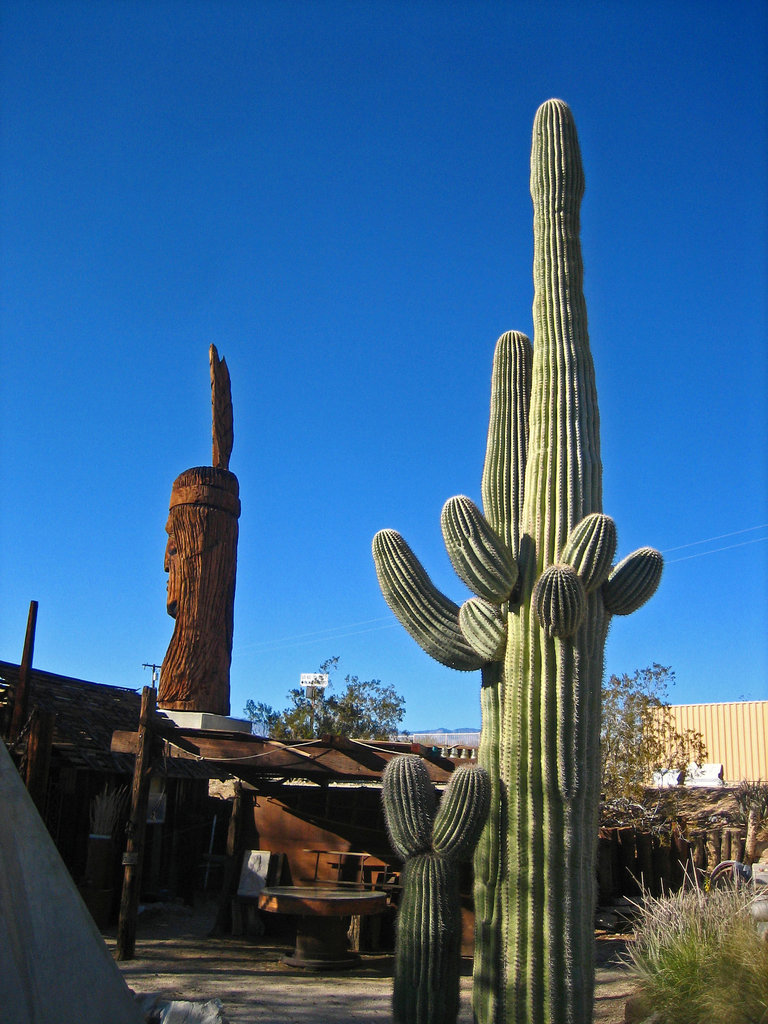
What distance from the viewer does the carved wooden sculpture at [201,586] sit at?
31.0 ft

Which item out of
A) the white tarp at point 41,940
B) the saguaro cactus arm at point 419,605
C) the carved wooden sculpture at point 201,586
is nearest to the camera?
the white tarp at point 41,940

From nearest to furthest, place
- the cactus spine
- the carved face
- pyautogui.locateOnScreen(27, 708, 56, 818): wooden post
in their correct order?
1. the cactus spine
2. pyautogui.locateOnScreen(27, 708, 56, 818): wooden post
3. the carved face

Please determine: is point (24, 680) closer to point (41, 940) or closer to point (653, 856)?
point (41, 940)

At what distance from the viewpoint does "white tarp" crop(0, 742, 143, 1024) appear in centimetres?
464

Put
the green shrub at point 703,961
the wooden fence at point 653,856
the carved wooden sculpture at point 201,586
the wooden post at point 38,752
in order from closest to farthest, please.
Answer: the green shrub at point 703,961 → the wooden post at point 38,752 → the carved wooden sculpture at point 201,586 → the wooden fence at point 653,856

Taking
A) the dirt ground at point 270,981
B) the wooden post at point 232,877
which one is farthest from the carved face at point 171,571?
the wooden post at point 232,877

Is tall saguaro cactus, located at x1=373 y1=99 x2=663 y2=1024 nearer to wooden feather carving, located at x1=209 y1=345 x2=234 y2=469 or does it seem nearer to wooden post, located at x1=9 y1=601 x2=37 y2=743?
wooden feather carving, located at x1=209 y1=345 x2=234 y2=469

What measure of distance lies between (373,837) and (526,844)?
6.73m

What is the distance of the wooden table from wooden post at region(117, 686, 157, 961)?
138cm

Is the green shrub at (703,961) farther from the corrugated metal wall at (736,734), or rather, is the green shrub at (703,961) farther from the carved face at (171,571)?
the corrugated metal wall at (736,734)

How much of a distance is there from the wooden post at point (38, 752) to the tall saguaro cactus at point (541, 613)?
4851 mm

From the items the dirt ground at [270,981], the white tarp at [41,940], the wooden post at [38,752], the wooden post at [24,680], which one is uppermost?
the wooden post at [24,680]

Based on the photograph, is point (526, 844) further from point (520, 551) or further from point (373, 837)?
point (373, 837)

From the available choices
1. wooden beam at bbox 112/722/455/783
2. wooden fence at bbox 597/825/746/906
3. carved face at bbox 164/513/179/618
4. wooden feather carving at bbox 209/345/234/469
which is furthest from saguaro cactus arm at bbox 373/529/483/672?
wooden fence at bbox 597/825/746/906
